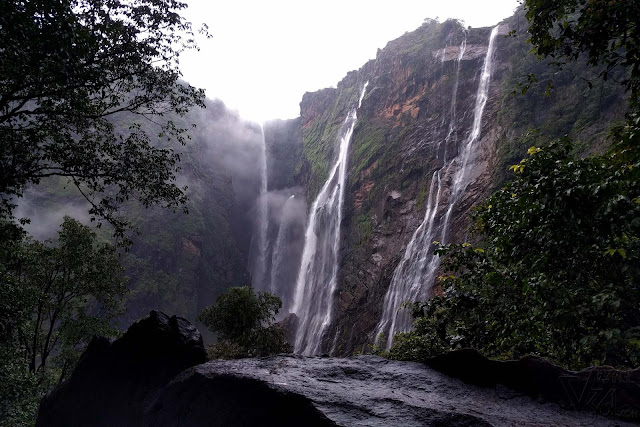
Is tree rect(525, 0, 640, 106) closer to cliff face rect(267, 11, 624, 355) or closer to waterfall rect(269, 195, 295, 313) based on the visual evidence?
cliff face rect(267, 11, 624, 355)

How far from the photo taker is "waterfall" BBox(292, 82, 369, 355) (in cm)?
3438

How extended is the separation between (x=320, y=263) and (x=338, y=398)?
1432 inches

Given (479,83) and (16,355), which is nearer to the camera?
(16,355)

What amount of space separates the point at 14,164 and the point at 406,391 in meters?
7.67

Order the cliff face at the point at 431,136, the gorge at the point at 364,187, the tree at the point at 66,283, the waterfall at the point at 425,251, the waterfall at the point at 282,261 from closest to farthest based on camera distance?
the tree at the point at 66,283 → the waterfall at the point at 425,251 → the cliff face at the point at 431,136 → the gorge at the point at 364,187 → the waterfall at the point at 282,261

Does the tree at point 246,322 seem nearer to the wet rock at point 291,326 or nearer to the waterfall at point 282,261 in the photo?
the wet rock at point 291,326

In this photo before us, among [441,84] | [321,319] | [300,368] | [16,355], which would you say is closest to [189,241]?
[321,319]

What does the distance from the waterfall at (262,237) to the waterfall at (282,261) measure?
212 centimetres

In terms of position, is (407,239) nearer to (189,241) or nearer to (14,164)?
(14,164)

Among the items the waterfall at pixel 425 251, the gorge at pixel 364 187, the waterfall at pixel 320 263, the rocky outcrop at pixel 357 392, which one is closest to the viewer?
the rocky outcrop at pixel 357 392

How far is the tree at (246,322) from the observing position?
19141 mm

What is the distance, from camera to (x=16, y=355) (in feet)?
33.2

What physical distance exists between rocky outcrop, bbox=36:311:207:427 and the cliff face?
1688 cm

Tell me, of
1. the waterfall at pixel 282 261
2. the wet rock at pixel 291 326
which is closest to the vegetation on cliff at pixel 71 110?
the wet rock at pixel 291 326
